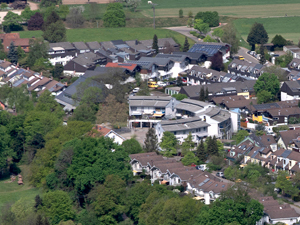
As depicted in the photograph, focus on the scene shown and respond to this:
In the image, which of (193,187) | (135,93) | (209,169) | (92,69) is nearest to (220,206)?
(193,187)

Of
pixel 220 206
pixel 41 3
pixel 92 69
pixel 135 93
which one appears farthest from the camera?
pixel 41 3

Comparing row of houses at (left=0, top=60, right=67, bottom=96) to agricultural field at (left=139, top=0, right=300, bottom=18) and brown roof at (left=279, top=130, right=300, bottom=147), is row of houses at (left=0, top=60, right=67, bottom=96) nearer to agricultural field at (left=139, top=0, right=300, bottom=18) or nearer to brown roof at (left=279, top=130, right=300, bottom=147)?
brown roof at (left=279, top=130, right=300, bottom=147)

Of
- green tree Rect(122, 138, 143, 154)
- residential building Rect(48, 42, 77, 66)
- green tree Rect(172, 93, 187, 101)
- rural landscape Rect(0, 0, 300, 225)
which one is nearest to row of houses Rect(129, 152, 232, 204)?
rural landscape Rect(0, 0, 300, 225)

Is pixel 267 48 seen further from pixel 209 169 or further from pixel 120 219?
pixel 120 219

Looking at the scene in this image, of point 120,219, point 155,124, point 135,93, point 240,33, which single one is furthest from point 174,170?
point 240,33

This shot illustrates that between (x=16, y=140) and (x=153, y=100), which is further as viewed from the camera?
(x=153, y=100)

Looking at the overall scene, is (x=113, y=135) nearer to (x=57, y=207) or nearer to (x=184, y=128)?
(x=184, y=128)

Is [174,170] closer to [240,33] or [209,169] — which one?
[209,169]

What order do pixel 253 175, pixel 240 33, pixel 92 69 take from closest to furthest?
pixel 253 175
pixel 92 69
pixel 240 33
